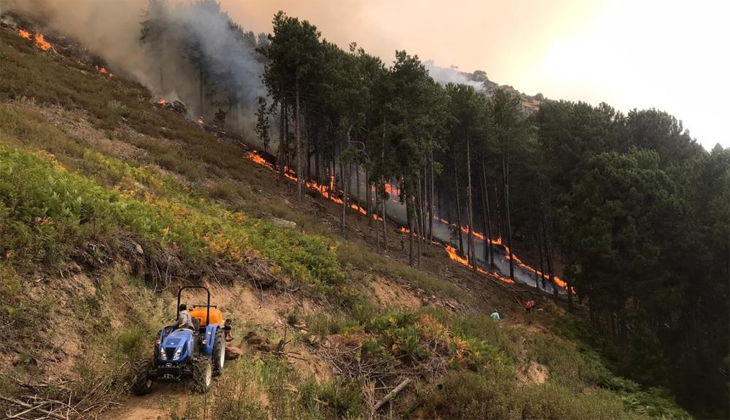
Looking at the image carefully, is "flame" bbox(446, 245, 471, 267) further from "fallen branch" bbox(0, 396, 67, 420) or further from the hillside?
"fallen branch" bbox(0, 396, 67, 420)

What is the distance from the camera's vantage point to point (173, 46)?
215ft

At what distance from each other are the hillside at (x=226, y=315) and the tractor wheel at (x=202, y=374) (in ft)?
0.49

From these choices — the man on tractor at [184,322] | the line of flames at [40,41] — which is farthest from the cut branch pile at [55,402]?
the line of flames at [40,41]

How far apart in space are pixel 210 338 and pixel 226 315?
10.2ft

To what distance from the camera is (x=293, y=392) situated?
7.15 metres

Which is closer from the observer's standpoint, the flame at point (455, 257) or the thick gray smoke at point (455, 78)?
the flame at point (455, 257)

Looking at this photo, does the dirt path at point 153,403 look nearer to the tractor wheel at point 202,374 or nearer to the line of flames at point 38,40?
the tractor wheel at point 202,374

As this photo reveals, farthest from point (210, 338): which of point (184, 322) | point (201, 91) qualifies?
point (201, 91)

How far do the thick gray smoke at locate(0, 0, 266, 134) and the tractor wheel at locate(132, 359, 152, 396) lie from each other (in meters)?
56.5

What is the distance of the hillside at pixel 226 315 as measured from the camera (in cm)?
608

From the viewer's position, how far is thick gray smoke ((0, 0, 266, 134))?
57469mm

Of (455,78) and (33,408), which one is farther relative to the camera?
(455,78)

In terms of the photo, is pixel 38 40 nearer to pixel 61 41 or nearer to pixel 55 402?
pixel 61 41

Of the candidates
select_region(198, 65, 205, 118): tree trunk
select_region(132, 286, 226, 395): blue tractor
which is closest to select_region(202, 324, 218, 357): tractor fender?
select_region(132, 286, 226, 395): blue tractor
